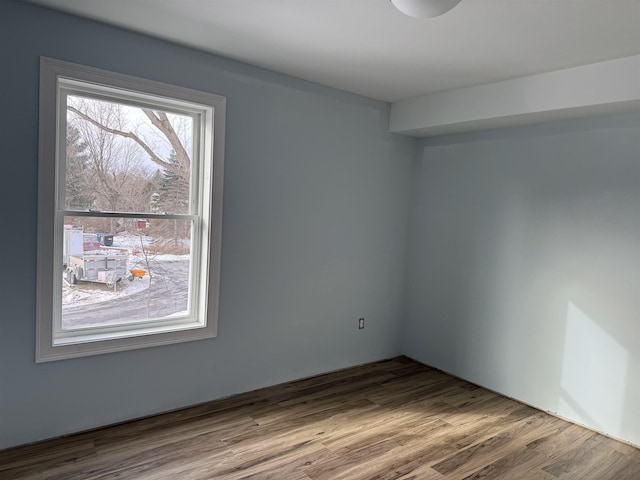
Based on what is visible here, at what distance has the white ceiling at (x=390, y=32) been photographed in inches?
90.4

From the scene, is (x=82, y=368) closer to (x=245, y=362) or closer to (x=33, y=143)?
(x=245, y=362)

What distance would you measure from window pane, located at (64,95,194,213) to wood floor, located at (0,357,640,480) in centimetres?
144

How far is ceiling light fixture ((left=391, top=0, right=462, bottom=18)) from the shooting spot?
1858 mm

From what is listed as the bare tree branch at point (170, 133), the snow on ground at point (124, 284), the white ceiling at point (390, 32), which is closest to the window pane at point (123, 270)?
the snow on ground at point (124, 284)

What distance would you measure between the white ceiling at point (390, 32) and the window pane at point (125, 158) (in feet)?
1.72

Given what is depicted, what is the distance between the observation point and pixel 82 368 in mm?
2789

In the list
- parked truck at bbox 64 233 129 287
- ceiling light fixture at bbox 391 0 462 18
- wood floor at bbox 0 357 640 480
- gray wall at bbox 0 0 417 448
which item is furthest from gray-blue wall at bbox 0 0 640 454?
ceiling light fixture at bbox 391 0 462 18

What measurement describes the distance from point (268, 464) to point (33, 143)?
221 cm

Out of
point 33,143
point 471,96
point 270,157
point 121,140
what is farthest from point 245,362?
point 471,96

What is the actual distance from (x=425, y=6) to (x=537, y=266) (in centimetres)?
243

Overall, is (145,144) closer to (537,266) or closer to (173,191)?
(173,191)

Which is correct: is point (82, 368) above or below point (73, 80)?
below

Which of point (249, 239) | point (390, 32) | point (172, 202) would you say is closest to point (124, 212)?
point (172, 202)

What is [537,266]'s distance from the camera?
358 centimetres
